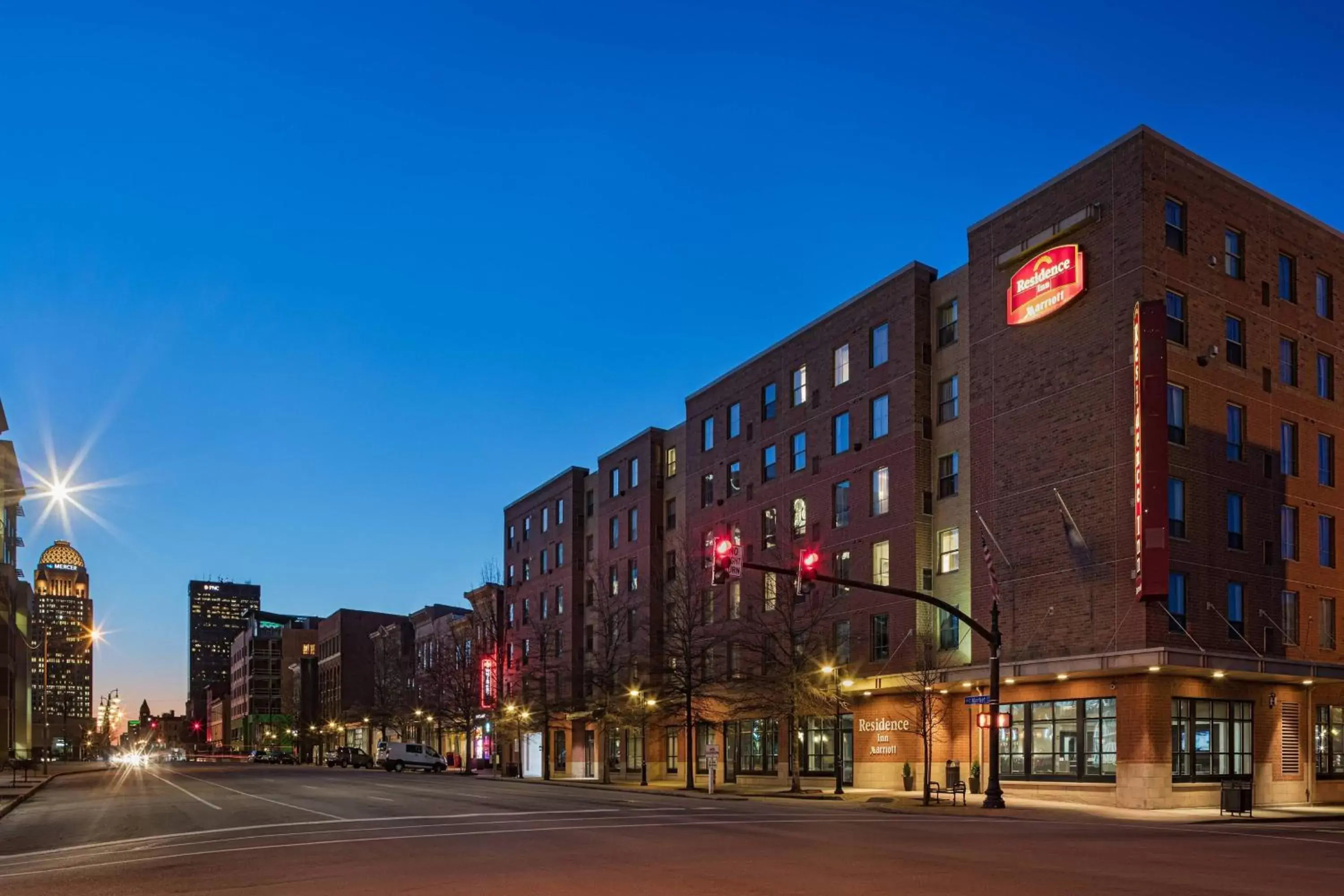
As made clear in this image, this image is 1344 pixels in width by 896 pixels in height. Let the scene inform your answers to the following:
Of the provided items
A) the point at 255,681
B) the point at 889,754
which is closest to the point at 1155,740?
the point at 889,754

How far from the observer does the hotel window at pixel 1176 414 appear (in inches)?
1519

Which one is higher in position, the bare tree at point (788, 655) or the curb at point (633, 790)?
the bare tree at point (788, 655)

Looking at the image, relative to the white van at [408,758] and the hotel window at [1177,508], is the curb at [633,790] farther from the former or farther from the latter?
the white van at [408,758]

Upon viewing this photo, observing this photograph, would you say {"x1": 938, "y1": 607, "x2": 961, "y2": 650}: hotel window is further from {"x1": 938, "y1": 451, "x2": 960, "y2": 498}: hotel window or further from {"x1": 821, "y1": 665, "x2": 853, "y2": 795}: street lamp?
{"x1": 938, "y1": 451, "x2": 960, "y2": 498}: hotel window

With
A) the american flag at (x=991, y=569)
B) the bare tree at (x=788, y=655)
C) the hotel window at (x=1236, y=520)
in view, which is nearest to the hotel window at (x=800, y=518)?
the bare tree at (x=788, y=655)

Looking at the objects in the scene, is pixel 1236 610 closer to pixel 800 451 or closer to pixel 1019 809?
pixel 1019 809

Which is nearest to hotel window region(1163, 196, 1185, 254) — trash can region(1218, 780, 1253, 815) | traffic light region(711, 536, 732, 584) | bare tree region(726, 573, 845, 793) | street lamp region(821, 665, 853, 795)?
bare tree region(726, 573, 845, 793)

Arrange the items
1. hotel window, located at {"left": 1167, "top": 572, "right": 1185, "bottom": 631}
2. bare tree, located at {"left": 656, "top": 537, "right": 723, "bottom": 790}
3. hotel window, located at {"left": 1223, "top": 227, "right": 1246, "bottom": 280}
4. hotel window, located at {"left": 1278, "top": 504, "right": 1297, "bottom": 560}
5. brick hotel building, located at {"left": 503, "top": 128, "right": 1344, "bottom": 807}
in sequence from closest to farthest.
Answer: hotel window, located at {"left": 1167, "top": 572, "right": 1185, "bottom": 631} → brick hotel building, located at {"left": 503, "top": 128, "right": 1344, "bottom": 807} → hotel window, located at {"left": 1223, "top": 227, "right": 1246, "bottom": 280} → hotel window, located at {"left": 1278, "top": 504, "right": 1297, "bottom": 560} → bare tree, located at {"left": 656, "top": 537, "right": 723, "bottom": 790}

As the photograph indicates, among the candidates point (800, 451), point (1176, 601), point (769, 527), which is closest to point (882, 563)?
point (800, 451)

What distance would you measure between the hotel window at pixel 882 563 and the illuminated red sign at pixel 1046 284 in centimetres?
1094

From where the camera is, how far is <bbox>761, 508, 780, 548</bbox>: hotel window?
2227 inches

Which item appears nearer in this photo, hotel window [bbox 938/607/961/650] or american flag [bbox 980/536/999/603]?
american flag [bbox 980/536/999/603]

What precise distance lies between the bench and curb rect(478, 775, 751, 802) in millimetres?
6535

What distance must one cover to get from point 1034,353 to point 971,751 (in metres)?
14.5
